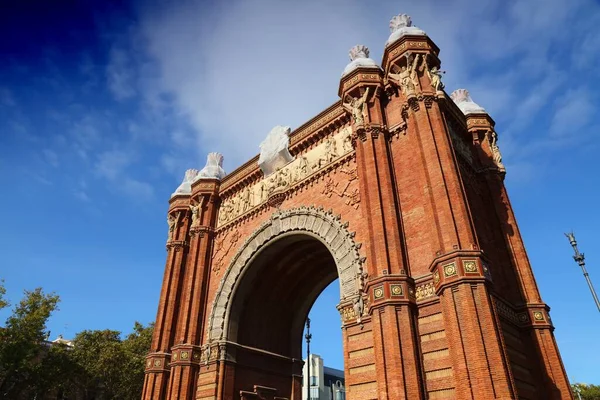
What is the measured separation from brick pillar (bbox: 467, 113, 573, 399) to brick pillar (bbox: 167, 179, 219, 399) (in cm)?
1321

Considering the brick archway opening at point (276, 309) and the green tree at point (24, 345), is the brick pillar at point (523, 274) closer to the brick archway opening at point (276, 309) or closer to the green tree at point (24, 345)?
the brick archway opening at point (276, 309)

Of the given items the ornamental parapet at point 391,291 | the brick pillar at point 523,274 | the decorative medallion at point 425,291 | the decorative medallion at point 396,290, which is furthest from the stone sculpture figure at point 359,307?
the brick pillar at point 523,274

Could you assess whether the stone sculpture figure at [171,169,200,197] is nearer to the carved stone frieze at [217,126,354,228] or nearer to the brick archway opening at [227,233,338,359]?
the carved stone frieze at [217,126,354,228]

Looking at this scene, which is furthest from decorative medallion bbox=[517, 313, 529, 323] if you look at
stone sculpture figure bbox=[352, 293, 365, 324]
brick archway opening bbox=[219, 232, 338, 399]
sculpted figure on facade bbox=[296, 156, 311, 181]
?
sculpted figure on facade bbox=[296, 156, 311, 181]

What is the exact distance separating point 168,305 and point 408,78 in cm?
1545

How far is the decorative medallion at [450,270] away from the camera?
37.0 ft

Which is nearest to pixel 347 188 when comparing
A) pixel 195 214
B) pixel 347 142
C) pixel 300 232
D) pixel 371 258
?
pixel 347 142

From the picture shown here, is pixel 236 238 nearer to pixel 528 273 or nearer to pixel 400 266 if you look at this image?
pixel 400 266

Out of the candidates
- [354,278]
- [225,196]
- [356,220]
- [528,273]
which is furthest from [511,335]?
[225,196]

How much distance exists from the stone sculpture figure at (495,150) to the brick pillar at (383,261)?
5.51m

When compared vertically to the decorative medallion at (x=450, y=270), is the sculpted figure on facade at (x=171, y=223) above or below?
above

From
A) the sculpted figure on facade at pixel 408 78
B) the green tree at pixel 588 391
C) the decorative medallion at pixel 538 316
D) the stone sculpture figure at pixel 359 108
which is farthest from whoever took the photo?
the green tree at pixel 588 391

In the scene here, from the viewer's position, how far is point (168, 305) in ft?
69.9

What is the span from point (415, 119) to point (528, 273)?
687 cm
